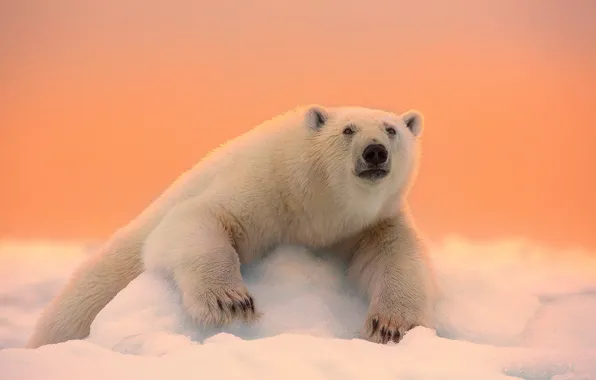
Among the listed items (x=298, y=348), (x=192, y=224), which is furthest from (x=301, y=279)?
(x=298, y=348)

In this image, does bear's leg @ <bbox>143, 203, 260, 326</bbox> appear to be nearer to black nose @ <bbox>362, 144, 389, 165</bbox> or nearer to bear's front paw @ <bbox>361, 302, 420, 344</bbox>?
bear's front paw @ <bbox>361, 302, 420, 344</bbox>

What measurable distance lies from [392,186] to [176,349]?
6.25ft

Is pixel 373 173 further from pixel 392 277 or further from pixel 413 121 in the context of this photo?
pixel 413 121

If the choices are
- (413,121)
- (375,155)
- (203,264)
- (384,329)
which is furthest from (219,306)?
(413,121)

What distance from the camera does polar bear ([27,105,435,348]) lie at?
364 cm

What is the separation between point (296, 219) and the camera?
4152 millimetres

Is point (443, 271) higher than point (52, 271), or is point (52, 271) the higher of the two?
point (443, 271)

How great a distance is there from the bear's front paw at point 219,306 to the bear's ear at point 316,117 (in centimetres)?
130

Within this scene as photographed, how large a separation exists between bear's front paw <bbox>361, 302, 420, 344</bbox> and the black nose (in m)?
0.86

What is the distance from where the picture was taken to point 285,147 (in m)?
4.28

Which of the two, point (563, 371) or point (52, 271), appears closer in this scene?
point (563, 371)

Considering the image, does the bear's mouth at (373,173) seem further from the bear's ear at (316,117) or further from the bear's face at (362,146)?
the bear's ear at (316,117)

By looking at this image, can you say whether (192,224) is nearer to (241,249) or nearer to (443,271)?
(241,249)

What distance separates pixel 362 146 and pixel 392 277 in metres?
0.81
